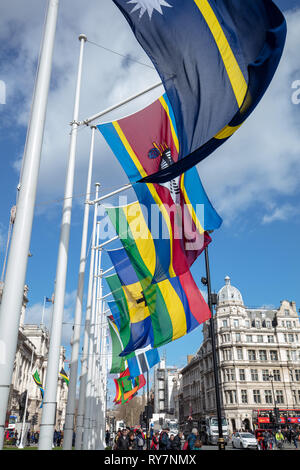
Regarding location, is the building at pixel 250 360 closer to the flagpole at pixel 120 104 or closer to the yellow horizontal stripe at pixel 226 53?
the flagpole at pixel 120 104

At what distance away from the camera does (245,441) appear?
118 ft

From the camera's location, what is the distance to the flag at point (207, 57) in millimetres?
6172

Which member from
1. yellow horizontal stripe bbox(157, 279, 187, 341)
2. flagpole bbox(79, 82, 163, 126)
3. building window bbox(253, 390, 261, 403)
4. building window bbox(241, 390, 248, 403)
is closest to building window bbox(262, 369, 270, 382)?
building window bbox(253, 390, 261, 403)

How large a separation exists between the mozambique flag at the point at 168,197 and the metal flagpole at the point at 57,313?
1.44 metres

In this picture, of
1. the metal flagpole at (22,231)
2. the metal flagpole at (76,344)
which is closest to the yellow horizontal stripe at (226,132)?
the metal flagpole at (22,231)

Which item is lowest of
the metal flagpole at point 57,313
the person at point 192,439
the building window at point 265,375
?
the person at point 192,439

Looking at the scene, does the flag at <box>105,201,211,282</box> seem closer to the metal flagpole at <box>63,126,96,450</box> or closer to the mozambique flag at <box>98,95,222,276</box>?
the mozambique flag at <box>98,95,222,276</box>

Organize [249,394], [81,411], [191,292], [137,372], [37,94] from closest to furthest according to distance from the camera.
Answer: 1. [37,94]
2. [191,292]
3. [81,411]
4. [137,372]
5. [249,394]

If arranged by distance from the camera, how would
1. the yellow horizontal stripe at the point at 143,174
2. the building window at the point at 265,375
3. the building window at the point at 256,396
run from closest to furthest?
the yellow horizontal stripe at the point at 143,174 < the building window at the point at 256,396 < the building window at the point at 265,375

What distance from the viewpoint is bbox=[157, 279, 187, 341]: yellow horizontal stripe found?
15516 millimetres

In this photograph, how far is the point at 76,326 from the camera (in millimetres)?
13914

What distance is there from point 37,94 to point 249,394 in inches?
3216
